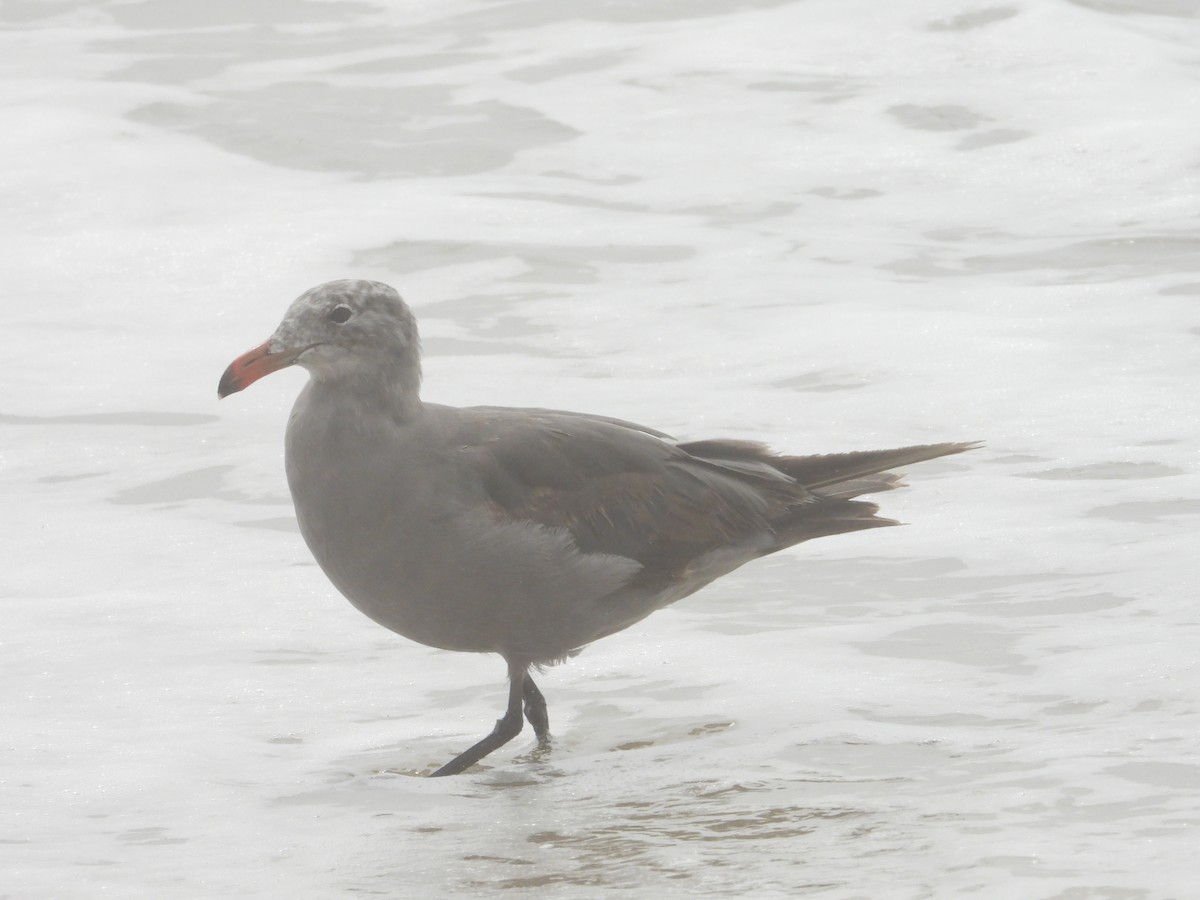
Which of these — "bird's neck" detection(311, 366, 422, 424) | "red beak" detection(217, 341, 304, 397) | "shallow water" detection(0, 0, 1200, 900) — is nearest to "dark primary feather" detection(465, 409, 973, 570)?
"bird's neck" detection(311, 366, 422, 424)

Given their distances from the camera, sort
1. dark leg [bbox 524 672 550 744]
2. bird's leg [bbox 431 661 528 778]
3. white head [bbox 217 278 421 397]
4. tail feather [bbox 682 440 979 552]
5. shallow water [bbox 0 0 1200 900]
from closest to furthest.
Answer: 1. shallow water [bbox 0 0 1200 900]
2. bird's leg [bbox 431 661 528 778]
3. white head [bbox 217 278 421 397]
4. dark leg [bbox 524 672 550 744]
5. tail feather [bbox 682 440 979 552]

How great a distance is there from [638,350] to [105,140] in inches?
199

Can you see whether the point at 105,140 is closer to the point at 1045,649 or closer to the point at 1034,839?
the point at 1045,649

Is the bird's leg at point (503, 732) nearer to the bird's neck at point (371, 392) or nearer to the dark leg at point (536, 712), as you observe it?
the dark leg at point (536, 712)

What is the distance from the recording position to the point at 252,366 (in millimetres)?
5125

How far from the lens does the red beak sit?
5.09 meters

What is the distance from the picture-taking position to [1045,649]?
5.59 meters

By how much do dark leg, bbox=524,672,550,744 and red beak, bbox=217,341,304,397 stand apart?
3.79 feet

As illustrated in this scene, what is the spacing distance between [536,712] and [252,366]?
1304 mm

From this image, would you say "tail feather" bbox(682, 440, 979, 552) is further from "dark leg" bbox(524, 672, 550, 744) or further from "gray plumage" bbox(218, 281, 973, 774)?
"dark leg" bbox(524, 672, 550, 744)

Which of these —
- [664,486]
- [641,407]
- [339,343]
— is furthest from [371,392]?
[641,407]

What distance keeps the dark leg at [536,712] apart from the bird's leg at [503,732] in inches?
2.1

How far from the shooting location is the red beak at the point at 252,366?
16.7ft

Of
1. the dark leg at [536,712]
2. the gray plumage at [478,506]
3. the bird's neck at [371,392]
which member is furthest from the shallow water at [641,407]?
the bird's neck at [371,392]
